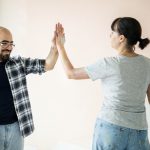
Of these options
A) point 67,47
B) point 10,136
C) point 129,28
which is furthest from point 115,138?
point 67,47

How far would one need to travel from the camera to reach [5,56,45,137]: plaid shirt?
6.22 ft

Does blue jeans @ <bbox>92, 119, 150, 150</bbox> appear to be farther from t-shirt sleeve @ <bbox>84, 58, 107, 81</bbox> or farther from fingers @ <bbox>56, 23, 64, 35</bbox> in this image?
fingers @ <bbox>56, 23, 64, 35</bbox>

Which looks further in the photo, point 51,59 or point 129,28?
point 51,59

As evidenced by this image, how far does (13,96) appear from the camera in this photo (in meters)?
1.89

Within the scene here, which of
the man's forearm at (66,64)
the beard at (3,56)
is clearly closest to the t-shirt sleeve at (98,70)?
the man's forearm at (66,64)

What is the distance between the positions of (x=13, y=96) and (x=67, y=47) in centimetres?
80

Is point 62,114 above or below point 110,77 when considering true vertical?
below

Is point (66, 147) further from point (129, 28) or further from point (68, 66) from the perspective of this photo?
point (129, 28)

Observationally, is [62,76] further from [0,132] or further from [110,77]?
[110,77]

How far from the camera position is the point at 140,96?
167cm

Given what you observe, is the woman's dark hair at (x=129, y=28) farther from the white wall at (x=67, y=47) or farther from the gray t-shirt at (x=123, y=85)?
the white wall at (x=67, y=47)

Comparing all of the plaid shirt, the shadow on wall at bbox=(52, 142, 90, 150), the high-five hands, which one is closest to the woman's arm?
the high-five hands

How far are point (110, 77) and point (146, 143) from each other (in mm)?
441

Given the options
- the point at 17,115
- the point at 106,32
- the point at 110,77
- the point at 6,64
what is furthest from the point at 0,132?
the point at 106,32
